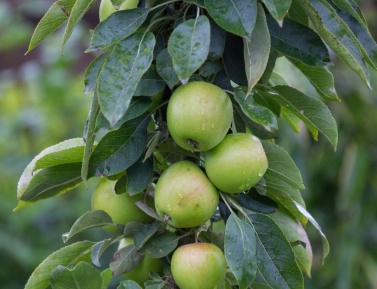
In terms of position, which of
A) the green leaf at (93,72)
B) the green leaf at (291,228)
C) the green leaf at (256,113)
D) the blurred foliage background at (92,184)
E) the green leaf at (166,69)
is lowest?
the blurred foliage background at (92,184)

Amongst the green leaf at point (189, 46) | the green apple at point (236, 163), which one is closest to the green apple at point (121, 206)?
the green apple at point (236, 163)

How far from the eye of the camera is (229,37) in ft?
2.83

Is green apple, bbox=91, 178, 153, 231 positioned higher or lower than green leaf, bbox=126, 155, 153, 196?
lower

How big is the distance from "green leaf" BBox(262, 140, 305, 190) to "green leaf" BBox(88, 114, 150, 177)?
0.57 ft

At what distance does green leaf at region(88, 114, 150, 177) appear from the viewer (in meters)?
0.85

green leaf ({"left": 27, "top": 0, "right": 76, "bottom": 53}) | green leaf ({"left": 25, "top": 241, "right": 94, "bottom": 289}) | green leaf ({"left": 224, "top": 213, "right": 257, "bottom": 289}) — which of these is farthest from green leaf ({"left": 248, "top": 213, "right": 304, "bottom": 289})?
green leaf ({"left": 27, "top": 0, "right": 76, "bottom": 53})

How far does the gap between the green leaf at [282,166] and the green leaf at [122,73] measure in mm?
226

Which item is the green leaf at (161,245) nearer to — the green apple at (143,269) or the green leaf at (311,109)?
the green apple at (143,269)

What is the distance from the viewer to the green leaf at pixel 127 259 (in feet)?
2.97

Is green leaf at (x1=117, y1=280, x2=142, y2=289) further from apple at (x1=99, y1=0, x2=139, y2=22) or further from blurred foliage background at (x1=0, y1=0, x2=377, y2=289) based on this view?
blurred foliage background at (x1=0, y1=0, x2=377, y2=289)

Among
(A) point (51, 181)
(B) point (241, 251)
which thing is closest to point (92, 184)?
(A) point (51, 181)

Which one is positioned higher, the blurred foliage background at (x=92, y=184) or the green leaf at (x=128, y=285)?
the green leaf at (x=128, y=285)

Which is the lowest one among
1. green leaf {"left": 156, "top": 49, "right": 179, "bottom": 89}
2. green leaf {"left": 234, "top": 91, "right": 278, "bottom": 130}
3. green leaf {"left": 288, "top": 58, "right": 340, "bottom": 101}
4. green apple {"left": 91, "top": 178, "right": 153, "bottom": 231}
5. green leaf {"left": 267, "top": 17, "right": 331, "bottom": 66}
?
green apple {"left": 91, "top": 178, "right": 153, "bottom": 231}

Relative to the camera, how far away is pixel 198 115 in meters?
0.79
